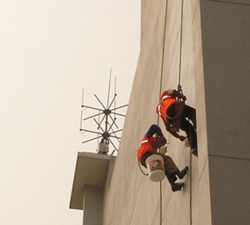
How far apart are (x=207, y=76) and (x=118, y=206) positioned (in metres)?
9.99

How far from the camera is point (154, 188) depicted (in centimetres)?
1352

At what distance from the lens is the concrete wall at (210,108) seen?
8.53m

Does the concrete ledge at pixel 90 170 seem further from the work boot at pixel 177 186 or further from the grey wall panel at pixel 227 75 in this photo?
the grey wall panel at pixel 227 75

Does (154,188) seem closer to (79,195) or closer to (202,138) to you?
(202,138)

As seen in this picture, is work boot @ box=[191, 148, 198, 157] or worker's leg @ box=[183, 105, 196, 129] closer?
work boot @ box=[191, 148, 198, 157]

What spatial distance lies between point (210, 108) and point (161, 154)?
5.00ft

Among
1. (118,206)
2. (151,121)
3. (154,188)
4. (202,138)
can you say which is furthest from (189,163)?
(118,206)

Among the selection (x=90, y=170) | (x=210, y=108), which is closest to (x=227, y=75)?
(x=210, y=108)

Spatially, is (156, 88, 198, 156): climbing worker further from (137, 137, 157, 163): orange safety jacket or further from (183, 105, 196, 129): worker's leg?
(137, 137, 157, 163): orange safety jacket

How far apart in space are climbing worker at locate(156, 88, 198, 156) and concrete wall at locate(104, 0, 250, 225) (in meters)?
0.22

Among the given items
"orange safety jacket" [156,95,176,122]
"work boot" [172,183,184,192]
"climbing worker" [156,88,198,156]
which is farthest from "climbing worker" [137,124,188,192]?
"orange safety jacket" [156,95,176,122]

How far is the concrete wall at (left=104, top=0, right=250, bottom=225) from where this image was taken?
8.53m

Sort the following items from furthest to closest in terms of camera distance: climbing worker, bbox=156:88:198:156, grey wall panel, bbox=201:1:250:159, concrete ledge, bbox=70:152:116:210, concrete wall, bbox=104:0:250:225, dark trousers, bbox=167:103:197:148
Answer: concrete ledge, bbox=70:152:116:210
dark trousers, bbox=167:103:197:148
climbing worker, bbox=156:88:198:156
grey wall panel, bbox=201:1:250:159
concrete wall, bbox=104:0:250:225

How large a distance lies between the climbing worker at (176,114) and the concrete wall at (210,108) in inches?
8.6
